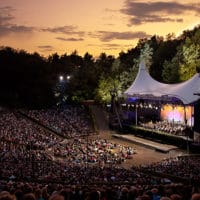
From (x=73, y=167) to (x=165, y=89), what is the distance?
1976 centimetres

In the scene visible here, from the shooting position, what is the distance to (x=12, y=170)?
1805 cm

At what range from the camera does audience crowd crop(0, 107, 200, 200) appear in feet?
26.1

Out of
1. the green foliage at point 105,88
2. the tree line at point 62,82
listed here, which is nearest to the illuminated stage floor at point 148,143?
the green foliage at point 105,88

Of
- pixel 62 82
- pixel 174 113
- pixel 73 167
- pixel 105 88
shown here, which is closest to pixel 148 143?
pixel 174 113

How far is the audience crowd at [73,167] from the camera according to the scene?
313 inches

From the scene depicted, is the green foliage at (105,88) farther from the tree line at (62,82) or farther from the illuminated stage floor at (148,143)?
the illuminated stage floor at (148,143)

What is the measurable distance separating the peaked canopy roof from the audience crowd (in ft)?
21.2

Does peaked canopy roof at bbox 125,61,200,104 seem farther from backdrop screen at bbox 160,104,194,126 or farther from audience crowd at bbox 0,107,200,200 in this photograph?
audience crowd at bbox 0,107,200,200

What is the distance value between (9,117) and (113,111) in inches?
513

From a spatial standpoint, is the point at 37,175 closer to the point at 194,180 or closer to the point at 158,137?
the point at 194,180

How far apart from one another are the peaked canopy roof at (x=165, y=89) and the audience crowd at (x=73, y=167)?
6.46 metres

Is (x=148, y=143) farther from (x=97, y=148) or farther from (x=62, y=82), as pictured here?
(x=62, y=82)

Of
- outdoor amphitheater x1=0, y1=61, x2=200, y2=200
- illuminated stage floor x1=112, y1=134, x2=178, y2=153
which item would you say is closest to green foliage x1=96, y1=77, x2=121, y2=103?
outdoor amphitheater x1=0, y1=61, x2=200, y2=200

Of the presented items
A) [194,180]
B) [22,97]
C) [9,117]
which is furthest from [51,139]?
[194,180]
